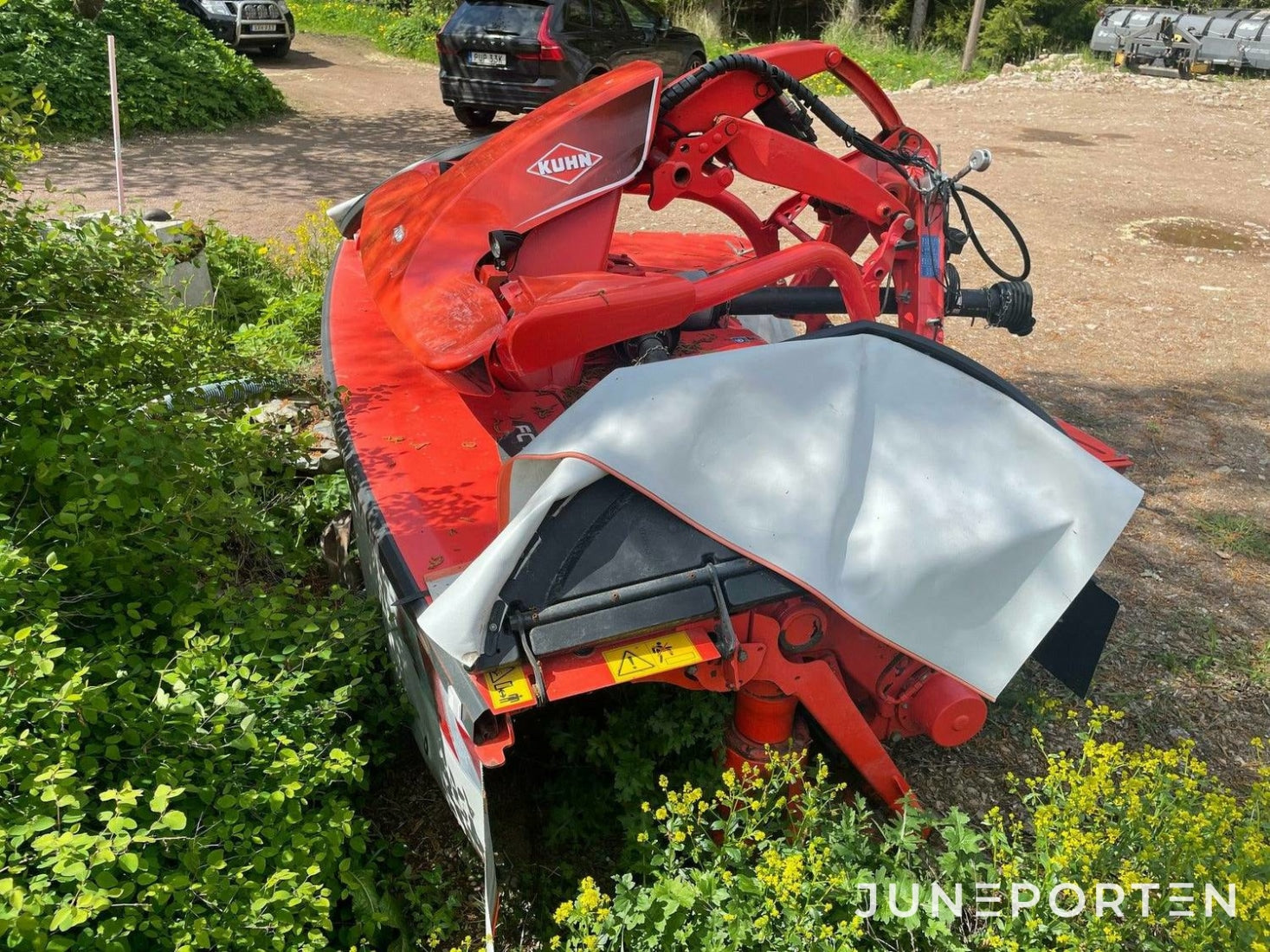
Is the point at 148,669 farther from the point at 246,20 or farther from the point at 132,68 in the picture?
the point at 246,20

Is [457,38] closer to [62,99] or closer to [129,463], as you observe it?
[62,99]

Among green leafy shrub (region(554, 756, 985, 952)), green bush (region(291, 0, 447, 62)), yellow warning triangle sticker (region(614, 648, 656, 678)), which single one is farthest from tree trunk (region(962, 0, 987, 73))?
yellow warning triangle sticker (region(614, 648, 656, 678))

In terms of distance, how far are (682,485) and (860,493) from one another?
460mm

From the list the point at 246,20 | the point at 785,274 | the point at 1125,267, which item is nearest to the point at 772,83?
the point at 785,274

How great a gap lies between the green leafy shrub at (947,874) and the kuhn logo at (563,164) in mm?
2164

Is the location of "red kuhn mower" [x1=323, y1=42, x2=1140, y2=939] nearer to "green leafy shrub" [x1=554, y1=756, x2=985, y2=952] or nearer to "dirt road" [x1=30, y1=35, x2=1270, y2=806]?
Answer: "green leafy shrub" [x1=554, y1=756, x2=985, y2=952]

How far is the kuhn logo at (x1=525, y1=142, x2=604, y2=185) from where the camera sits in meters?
3.56

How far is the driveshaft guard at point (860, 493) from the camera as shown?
2447 millimetres

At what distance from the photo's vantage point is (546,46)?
10969 mm

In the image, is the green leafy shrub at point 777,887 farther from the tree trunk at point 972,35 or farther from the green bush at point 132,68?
the tree trunk at point 972,35

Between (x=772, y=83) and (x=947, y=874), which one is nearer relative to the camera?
(x=947, y=874)

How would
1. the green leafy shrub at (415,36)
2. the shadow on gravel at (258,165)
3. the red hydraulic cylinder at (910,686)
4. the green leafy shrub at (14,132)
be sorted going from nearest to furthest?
the red hydraulic cylinder at (910,686)
the green leafy shrub at (14,132)
the shadow on gravel at (258,165)
the green leafy shrub at (415,36)

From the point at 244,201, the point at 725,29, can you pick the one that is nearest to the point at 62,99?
the point at 244,201

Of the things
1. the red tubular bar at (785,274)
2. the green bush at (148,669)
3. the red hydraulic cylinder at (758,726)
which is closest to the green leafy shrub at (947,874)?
the red hydraulic cylinder at (758,726)
